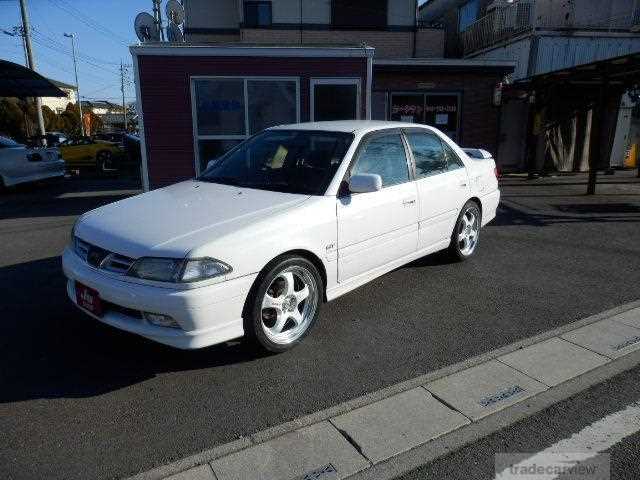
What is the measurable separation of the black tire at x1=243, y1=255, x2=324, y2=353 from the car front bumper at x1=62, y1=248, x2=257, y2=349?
0.07m

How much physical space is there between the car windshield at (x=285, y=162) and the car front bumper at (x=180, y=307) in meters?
1.05

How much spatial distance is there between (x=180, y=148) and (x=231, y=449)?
8063 mm

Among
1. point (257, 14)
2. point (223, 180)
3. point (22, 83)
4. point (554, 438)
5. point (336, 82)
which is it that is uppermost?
point (257, 14)

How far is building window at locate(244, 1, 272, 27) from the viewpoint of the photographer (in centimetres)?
1786

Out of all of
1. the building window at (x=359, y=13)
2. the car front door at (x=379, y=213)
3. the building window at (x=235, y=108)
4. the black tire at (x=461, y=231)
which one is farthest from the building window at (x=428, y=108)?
the car front door at (x=379, y=213)

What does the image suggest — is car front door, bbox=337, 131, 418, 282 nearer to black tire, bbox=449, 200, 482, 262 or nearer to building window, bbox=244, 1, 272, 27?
black tire, bbox=449, 200, 482, 262

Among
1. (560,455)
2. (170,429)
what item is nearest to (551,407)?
(560,455)

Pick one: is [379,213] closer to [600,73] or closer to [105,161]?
[600,73]

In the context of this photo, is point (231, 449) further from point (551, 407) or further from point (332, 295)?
point (551, 407)

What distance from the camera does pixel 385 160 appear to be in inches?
166

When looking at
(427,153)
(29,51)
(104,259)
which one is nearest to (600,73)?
(427,153)

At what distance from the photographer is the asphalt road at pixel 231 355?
8.34ft

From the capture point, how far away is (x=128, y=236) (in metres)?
3.05

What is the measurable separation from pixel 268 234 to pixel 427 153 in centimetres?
235
